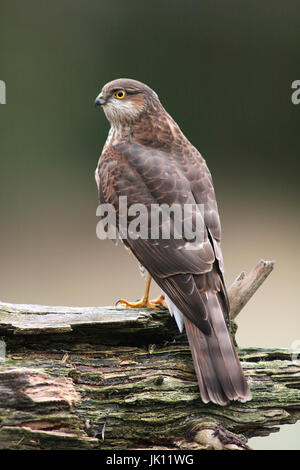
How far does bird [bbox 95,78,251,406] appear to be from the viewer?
7.76 feet

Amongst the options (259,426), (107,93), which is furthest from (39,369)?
(107,93)

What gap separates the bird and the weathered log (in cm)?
11

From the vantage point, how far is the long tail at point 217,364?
2.32 meters

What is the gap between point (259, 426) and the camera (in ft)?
7.89

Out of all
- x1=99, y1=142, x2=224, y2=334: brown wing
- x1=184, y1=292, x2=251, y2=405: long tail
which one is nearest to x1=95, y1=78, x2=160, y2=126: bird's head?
x1=99, y1=142, x2=224, y2=334: brown wing

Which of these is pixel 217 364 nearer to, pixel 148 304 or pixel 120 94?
pixel 148 304

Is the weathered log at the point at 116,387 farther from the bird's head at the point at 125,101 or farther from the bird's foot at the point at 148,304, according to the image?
the bird's head at the point at 125,101

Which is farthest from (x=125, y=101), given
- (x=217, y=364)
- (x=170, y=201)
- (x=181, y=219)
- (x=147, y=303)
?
(x=217, y=364)

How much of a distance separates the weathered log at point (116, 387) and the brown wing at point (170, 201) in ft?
0.75

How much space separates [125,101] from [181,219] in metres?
0.77

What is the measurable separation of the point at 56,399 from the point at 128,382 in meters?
0.31

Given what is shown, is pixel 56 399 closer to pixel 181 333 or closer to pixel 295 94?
pixel 181 333

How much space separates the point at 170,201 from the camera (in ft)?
8.59

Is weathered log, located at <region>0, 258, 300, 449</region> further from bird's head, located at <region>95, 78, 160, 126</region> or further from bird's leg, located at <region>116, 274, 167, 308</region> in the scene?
bird's head, located at <region>95, 78, 160, 126</region>
